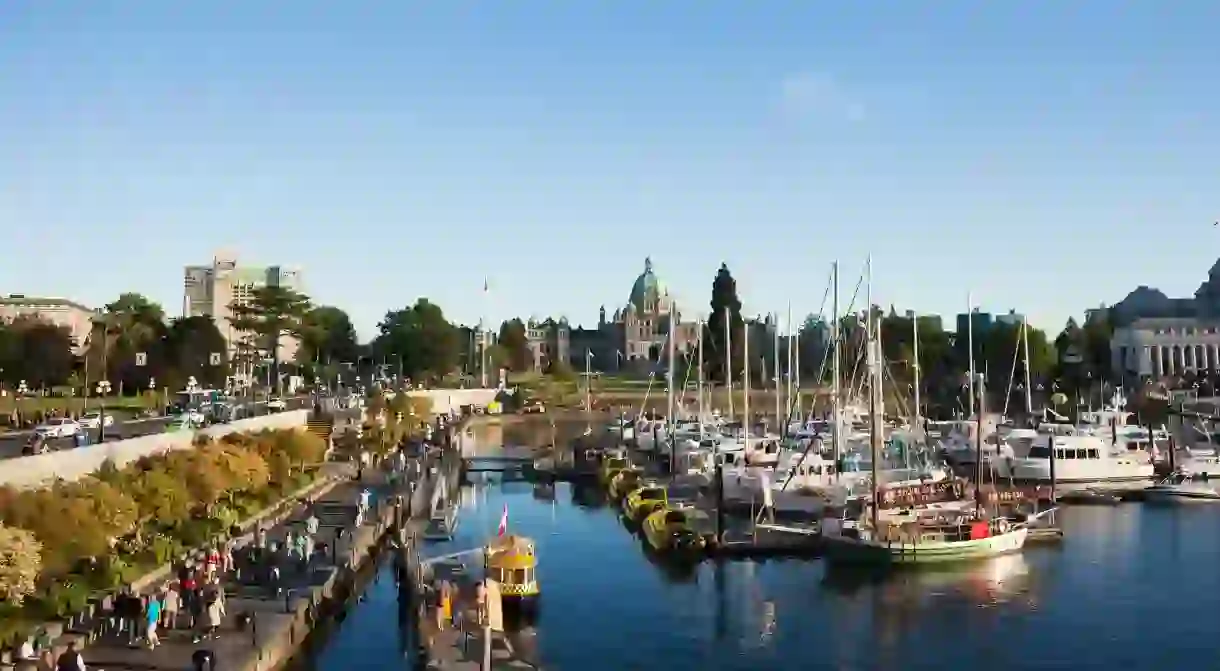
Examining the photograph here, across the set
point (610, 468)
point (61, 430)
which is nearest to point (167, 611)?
point (61, 430)

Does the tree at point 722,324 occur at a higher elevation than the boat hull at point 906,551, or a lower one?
higher

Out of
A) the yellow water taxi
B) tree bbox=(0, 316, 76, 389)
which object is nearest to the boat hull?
the yellow water taxi

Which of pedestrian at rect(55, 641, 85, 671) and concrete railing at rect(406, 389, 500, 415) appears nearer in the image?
pedestrian at rect(55, 641, 85, 671)

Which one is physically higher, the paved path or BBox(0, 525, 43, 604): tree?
the paved path

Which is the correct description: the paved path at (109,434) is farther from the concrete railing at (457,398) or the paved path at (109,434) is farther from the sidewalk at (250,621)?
the concrete railing at (457,398)

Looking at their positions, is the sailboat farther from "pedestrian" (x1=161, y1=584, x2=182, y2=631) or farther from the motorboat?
"pedestrian" (x1=161, y1=584, x2=182, y2=631)

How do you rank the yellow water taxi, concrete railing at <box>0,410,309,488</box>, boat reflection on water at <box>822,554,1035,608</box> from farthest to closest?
boat reflection on water at <box>822,554,1035,608</box> < the yellow water taxi < concrete railing at <box>0,410,309,488</box>

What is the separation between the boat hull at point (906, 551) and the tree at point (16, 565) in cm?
2894

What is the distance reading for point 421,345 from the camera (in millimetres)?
183750

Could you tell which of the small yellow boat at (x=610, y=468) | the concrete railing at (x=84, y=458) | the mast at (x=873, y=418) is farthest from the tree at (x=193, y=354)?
the mast at (x=873, y=418)

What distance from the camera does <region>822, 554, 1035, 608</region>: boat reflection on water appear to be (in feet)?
139

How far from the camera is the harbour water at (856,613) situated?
35.2 m

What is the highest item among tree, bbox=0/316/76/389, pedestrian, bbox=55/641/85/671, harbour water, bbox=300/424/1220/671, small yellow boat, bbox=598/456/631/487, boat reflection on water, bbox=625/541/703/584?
tree, bbox=0/316/76/389

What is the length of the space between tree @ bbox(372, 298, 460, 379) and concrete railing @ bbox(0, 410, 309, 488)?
12617cm
